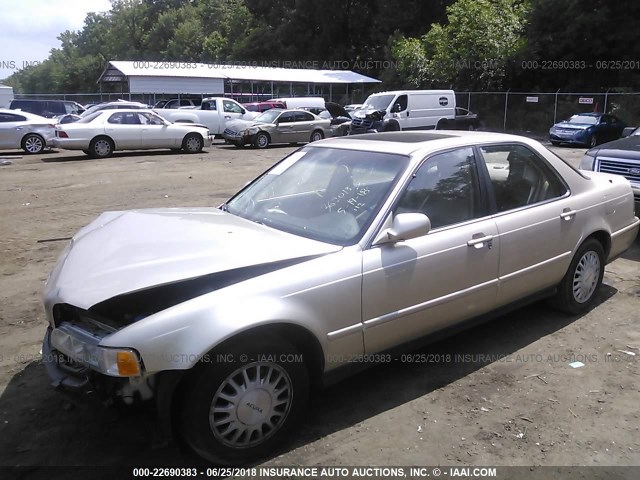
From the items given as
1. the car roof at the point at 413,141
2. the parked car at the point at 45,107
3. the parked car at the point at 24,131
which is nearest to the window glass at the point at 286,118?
the parked car at the point at 24,131

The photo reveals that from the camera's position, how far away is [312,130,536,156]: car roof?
12.7ft

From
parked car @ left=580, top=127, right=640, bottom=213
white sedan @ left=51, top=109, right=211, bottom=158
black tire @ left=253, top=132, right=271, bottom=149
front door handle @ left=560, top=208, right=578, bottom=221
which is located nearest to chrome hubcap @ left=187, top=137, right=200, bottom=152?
white sedan @ left=51, top=109, right=211, bottom=158

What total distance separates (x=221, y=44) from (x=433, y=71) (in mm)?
38960

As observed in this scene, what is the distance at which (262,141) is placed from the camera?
813 inches

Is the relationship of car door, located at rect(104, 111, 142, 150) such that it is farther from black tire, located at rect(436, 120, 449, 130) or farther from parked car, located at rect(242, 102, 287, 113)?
black tire, located at rect(436, 120, 449, 130)

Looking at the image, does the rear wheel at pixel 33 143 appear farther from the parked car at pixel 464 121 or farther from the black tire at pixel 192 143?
the parked car at pixel 464 121

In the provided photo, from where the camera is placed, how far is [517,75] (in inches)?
1278

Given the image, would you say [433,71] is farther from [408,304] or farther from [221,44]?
[221,44]

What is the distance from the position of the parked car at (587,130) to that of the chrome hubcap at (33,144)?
19294 mm

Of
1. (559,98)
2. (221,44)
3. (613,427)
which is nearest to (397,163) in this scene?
(613,427)

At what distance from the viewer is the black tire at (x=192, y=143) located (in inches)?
734

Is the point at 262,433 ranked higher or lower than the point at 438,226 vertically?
lower

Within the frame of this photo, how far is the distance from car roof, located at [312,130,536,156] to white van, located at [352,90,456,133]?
56.7 feet

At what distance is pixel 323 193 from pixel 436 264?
0.90m
